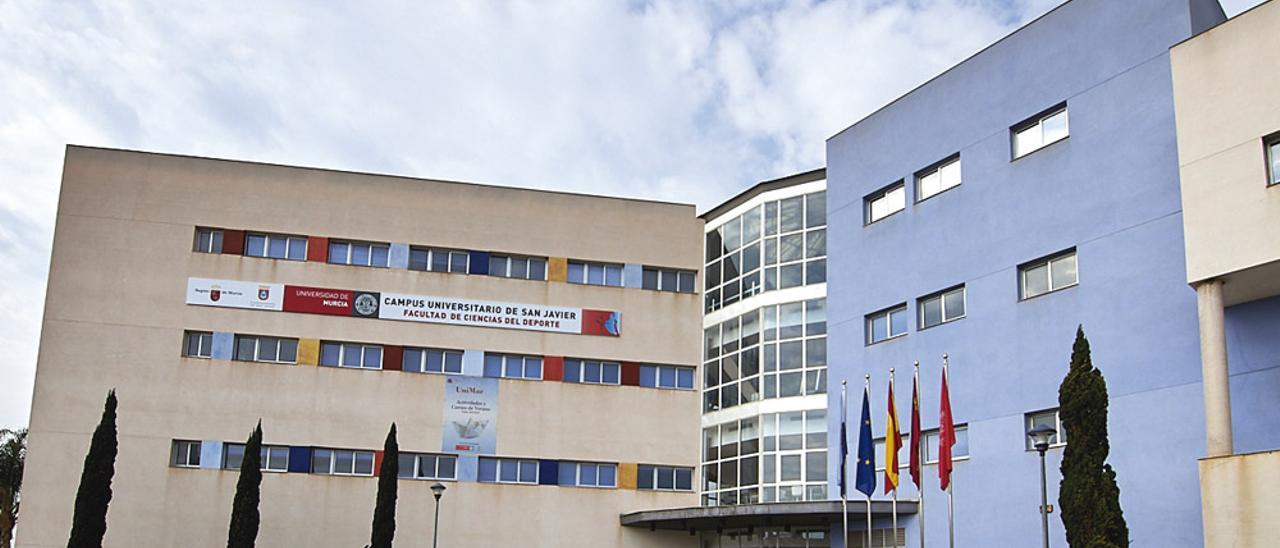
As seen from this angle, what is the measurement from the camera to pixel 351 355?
32.7m

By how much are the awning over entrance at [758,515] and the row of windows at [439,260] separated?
6357mm

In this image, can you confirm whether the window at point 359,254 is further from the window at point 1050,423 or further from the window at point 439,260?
the window at point 1050,423

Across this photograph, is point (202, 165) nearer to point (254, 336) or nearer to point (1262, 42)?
point (254, 336)

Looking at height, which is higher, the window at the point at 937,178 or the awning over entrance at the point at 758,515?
the window at the point at 937,178

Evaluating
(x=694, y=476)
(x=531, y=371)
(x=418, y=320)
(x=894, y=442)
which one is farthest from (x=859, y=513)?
(x=418, y=320)

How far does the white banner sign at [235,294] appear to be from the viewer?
32.2 metres

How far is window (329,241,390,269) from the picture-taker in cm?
3319

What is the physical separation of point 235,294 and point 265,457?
4189 millimetres

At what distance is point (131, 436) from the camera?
3105cm

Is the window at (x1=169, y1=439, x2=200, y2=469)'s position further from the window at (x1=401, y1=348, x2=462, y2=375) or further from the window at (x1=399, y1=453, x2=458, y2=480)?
the window at (x1=401, y1=348, x2=462, y2=375)

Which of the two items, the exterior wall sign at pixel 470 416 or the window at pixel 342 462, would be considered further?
the exterior wall sign at pixel 470 416

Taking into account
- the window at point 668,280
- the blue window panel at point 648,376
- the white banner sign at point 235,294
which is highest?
the window at point 668,280

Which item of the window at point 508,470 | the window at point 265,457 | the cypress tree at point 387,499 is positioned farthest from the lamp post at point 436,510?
the window at point 265,457

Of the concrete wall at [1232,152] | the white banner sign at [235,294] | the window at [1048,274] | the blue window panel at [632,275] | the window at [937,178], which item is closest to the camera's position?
the concrete wall at [1232,152]
